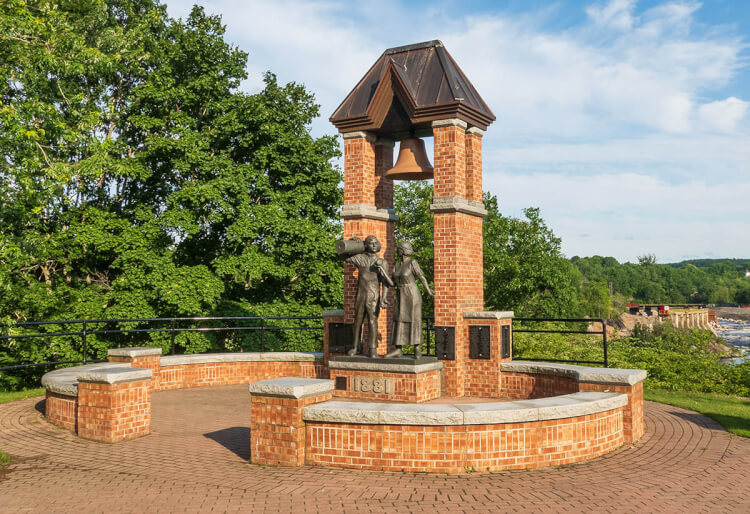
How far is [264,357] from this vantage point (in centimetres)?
1184

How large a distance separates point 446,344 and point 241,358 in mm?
4420

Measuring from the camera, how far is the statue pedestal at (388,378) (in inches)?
348

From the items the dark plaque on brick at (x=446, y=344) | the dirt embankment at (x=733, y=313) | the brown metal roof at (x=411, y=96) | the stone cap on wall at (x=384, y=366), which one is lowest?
the dirt embankment at (x=733, y=313)

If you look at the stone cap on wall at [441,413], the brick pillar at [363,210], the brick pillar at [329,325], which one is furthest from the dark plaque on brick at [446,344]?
the stone cap on wall at [441,413]

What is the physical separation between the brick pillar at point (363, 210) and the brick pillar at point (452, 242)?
1145 mm

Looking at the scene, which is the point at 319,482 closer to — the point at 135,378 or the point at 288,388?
the point at 288,388

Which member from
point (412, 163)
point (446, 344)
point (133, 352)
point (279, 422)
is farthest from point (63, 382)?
point (412, 163)

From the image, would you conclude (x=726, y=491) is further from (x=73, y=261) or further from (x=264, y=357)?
(x=73, y=261)

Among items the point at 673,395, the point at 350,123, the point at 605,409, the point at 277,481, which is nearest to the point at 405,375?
the point at 605,409

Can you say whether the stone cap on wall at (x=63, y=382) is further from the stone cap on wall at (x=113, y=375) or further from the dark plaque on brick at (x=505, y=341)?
the dark plaque on brick at (x=505, y=341)

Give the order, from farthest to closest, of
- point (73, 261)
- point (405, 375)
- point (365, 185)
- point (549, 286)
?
point (549, 286)
point (73, 261)
point (365, 185)
point (405, 375)

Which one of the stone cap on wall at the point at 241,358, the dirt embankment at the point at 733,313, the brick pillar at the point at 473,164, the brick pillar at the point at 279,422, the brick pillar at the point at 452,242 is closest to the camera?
the brick pillar at the point at 279,422

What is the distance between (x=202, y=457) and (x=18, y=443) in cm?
246

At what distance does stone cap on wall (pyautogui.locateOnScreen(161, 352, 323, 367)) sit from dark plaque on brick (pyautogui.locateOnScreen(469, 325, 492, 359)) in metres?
3.12
